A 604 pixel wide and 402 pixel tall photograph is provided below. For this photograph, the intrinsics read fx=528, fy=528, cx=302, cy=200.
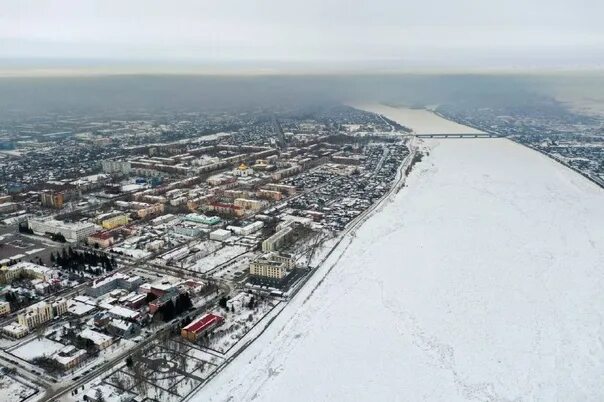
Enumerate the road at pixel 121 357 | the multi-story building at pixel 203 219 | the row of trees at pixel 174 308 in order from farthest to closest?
the multi-story building at pixel 203 219
the row of trees at pixel 174 308
the road at pixel 121 357

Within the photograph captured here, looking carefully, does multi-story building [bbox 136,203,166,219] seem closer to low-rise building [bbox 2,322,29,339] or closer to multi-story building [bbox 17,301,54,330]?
multi-story building [bbox 17,301,54,330]

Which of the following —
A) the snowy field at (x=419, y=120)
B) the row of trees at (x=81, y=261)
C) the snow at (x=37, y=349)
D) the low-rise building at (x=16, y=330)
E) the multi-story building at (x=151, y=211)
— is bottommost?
the snowy field at (x=419, y=120)

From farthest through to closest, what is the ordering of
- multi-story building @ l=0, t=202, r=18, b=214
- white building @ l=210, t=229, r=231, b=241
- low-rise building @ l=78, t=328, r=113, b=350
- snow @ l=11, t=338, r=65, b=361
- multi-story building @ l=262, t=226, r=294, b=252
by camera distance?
multi-story building @ l=0, t=202, r=18, b=214 → white building @ l=210, t=229, r=231, b=241 → multi-story building @ l=262, t=226, r=294, b=252 → low-rise building @ l=78, t=328, r=113, b=350 → snow @ l=11, t=338, r=65, b=361

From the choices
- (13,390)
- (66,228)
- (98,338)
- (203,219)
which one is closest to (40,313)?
(98,338)

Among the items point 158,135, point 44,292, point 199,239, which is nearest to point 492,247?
point 199,239

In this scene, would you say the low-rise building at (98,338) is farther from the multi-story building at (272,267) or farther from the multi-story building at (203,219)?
the multi-story building at (203,219)

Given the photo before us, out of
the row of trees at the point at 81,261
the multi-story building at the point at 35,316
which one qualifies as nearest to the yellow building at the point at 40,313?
the multi-story building at the point at 35,316

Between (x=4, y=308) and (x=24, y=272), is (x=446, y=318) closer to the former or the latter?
(x=4, y=308)

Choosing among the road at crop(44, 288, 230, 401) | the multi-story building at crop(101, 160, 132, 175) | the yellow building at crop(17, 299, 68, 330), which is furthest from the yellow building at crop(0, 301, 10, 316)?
the multi-story building at crop(101, 160, 132, 175)
